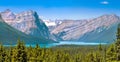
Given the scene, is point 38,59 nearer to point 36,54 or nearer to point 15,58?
point 36,54

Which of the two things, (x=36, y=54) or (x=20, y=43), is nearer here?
(x=20, y=43)

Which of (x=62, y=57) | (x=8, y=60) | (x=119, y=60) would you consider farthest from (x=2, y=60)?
(x=62, y=57)

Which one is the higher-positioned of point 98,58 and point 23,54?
point 23,54

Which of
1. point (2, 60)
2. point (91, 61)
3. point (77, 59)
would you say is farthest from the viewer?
point (77, 59)

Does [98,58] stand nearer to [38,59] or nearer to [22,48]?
[38,59]

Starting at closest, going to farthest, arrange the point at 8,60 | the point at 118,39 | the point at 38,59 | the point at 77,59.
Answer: the point at 118,39 → the point at 38,59 → the point at 8,60 → the point at 77,59

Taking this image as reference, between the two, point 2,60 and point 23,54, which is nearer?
point 23,54

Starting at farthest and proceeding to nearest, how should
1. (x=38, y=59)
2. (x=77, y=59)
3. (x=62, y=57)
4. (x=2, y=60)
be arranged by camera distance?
(x=77, y=59), (x=62, y=57), (x=2, y=60), (x=38, y=59)

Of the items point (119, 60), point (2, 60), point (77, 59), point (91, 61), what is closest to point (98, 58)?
point (91, 61)

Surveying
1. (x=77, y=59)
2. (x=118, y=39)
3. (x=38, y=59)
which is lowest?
(x=77, y=59)
